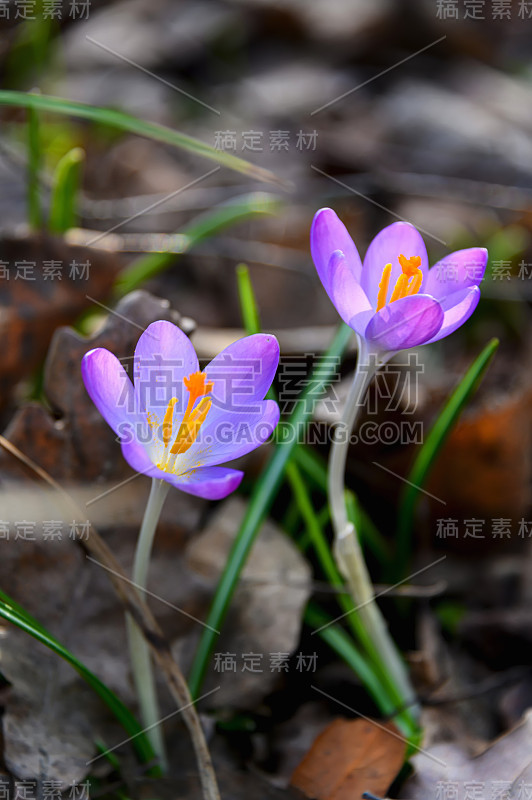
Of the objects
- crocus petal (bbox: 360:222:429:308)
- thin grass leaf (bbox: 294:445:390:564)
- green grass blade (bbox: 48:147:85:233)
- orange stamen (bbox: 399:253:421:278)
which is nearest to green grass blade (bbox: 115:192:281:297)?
green grass blade (bbox: 48:147:85:233)

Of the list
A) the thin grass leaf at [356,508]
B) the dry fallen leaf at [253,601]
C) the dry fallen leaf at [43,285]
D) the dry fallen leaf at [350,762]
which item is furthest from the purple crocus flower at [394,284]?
the dry fallen leaf at [43,285]

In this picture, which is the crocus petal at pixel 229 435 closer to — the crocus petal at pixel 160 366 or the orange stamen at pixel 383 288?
the crocus petal at pixel 160 366

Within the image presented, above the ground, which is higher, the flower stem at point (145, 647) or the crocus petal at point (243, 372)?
the crocus petal at point (243, 372)

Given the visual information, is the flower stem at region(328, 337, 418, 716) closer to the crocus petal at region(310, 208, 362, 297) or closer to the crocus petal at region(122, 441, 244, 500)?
the crocus petal at region(310, 208, 362, 297)

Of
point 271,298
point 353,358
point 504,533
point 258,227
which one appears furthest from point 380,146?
point 504,533

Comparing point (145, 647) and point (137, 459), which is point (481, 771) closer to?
point (145, 647)

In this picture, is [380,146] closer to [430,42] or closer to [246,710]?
[430,42]

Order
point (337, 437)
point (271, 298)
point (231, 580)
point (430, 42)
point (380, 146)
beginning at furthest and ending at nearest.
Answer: point (430, 42)
point (380, 146)
point (271, 298)
point (231, 580)
point (337, 437)
